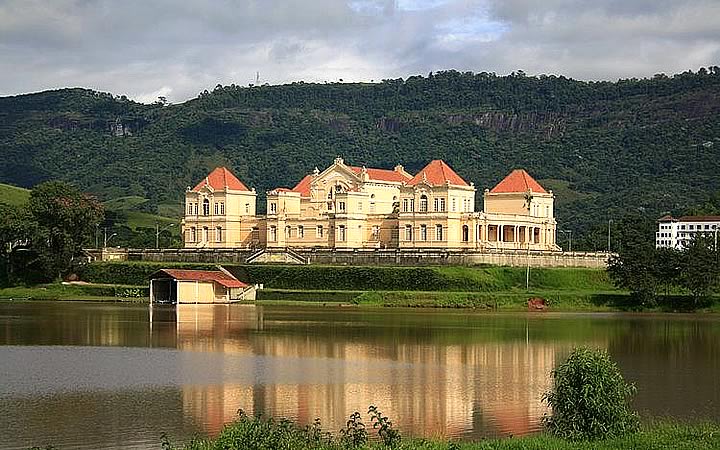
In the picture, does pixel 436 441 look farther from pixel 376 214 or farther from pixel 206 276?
pixel 376 214

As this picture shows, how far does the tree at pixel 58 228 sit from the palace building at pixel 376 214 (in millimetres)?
12827

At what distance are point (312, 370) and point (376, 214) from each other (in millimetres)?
53490

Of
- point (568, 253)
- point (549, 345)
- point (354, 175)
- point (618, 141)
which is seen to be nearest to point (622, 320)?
point (549, 345)

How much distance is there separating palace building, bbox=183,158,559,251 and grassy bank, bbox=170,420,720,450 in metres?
58.9

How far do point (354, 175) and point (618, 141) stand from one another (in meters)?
113

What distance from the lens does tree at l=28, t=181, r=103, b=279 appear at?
79.2 metres

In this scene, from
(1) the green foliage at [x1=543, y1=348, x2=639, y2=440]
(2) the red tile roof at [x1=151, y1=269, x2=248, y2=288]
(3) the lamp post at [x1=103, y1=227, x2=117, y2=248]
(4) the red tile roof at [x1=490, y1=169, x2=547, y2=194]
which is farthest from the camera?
(3) the lamp post at [x1=103, y1=227, x2=117, y2=248]

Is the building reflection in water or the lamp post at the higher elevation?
the lamp post

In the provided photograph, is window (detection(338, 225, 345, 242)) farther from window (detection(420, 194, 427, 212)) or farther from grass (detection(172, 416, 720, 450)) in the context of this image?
grass (detection(172, 416, 720, 450))

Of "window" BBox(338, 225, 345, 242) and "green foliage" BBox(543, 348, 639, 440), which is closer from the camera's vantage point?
"green foliage" BBox(543, 348, 639, 440)

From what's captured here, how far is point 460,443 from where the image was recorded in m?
22.1

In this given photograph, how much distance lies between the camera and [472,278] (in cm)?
7231

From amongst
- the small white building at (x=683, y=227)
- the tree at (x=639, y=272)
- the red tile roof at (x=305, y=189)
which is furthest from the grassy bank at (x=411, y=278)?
the small white building at (x=683, y=227)

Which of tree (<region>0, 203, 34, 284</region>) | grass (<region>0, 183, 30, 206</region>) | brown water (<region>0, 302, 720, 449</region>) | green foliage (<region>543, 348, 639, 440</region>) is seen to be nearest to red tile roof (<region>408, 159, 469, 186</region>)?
brown water (<region>0, 302, 720, 449</region>)
